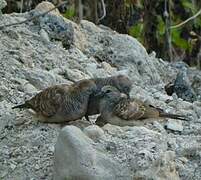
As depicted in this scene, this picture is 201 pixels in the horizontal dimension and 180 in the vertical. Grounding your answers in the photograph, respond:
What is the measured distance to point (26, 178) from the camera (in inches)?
171

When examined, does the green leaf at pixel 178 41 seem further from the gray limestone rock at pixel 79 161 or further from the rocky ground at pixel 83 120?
the gray limestone rock at pixel 79 161

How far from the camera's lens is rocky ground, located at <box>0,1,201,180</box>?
4160 millimetres

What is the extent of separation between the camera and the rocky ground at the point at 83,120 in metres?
4.16

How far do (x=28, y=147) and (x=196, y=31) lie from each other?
18.3 ft

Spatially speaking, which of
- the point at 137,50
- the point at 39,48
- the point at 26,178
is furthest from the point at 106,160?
the point at 137,50

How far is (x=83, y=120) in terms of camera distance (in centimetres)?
488

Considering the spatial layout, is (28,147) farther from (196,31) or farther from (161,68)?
(196,31)

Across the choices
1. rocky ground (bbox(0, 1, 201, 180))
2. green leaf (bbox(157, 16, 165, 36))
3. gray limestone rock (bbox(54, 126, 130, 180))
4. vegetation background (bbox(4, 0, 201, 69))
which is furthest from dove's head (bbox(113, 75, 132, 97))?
green leaf (bbox(157, 16, 165, 36))

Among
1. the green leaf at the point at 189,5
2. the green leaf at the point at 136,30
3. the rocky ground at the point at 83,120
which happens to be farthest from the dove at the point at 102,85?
the green leaf at the point at 189,5

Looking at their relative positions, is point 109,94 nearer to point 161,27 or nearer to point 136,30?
point 136,30

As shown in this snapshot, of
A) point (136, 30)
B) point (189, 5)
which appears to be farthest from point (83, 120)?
point (189, 5)

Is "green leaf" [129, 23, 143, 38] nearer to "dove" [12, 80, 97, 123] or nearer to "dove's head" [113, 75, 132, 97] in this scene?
"dove's head" [113, 75, 132, 97]

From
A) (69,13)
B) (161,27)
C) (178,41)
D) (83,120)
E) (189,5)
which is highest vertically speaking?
(83,120)

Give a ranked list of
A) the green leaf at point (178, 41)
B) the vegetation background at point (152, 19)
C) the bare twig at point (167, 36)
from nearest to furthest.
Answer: the vegetation background at point (152, 19) < the bare twig at point (167, 36) < the green leaf at point (178, 41)
